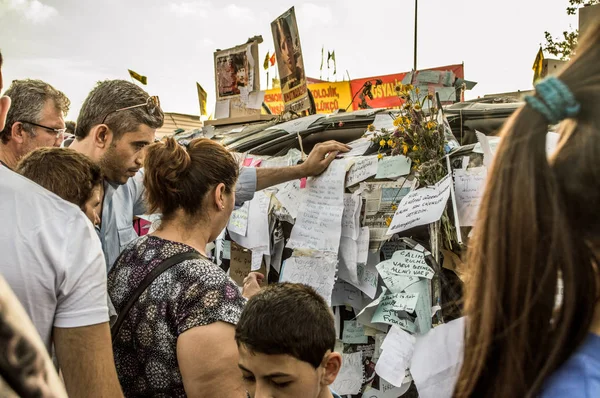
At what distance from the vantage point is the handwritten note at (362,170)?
2.63m

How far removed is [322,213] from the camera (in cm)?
279

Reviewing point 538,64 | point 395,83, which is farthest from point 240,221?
point 395,83

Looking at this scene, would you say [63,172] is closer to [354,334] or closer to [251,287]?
[251,287]

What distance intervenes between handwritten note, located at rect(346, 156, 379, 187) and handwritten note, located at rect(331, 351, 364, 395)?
799mm

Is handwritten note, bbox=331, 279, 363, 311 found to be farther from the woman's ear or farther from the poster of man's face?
the poster of man's face

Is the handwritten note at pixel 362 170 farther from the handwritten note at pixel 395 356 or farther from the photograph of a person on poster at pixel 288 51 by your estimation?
the photograph of a person on poster at pixel 288 51

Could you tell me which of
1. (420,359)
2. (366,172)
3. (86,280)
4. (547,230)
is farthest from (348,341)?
(547,230)

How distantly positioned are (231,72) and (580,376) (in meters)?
3.97

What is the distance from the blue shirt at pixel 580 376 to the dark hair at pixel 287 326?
1.05 m

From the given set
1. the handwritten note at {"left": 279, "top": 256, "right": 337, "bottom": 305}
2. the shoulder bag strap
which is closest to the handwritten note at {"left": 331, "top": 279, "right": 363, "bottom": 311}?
the handwritten note at {"left": 279, "top": 256, "right": 337, "bottom": 305}

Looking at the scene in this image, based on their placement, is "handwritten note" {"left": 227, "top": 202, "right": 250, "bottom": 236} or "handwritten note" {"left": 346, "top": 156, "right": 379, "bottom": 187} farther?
"handwritten note" {"left": 227, "top": 202, "right": 250, "bottom": 236}

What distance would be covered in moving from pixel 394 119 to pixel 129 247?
55.3 inches

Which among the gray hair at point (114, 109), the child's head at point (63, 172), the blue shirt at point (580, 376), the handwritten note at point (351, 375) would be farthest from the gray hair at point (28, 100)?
the blue shirt at point (580, 376)

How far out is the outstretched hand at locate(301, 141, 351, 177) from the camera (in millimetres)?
2830
